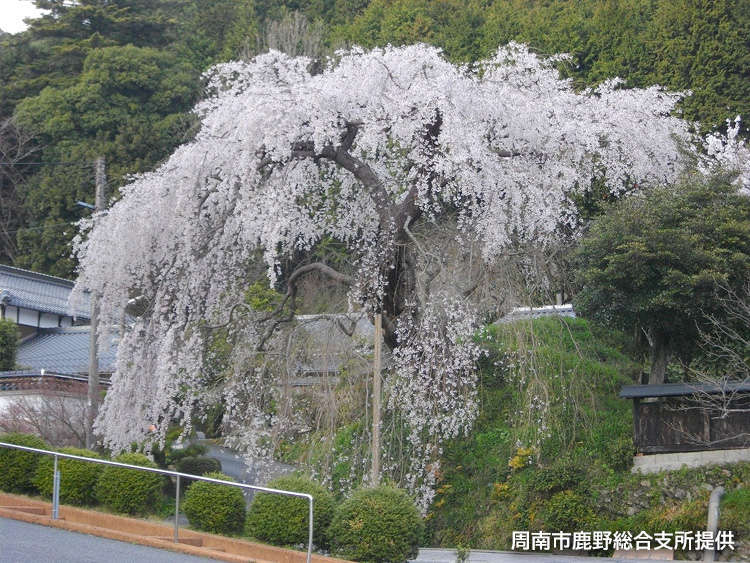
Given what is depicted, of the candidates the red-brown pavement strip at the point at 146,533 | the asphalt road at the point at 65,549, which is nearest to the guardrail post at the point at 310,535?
the red-brown pavement strip at the point at 146,533

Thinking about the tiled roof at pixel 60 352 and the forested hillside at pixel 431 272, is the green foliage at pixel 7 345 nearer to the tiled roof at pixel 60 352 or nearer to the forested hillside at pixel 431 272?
the tiled roof at pixel 60 352

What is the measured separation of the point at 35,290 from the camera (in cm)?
2631

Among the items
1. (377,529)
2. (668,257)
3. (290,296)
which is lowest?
(377,529)

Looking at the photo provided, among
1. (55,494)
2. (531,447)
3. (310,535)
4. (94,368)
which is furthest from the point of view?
(94,368)

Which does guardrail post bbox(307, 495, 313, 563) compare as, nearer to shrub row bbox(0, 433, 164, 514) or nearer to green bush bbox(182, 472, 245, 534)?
green bush bbox(182, 472, 245, 534)

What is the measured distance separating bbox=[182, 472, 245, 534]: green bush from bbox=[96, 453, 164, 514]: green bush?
0.74 meters

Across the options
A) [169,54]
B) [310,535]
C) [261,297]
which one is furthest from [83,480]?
[169,54]

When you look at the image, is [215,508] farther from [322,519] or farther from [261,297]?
[261,297]

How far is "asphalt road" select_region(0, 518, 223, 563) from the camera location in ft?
26.5

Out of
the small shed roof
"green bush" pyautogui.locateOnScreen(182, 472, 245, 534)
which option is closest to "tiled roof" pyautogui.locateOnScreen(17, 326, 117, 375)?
"green bush" pyautogui.locateOnScreen(182, 472, 245, 534)

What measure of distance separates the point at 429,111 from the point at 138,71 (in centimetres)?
2209

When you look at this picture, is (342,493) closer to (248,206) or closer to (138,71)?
(248,206)

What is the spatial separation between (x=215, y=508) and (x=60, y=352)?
17821mm

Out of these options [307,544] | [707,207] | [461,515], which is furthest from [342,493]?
[707,207]
